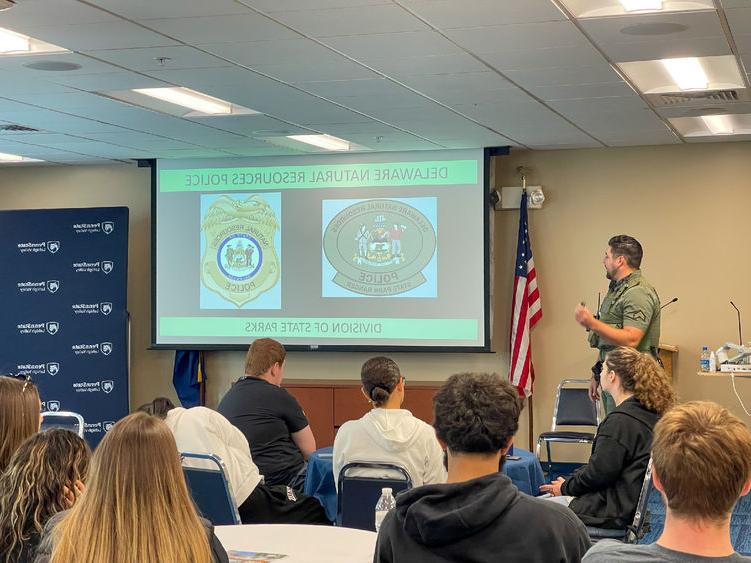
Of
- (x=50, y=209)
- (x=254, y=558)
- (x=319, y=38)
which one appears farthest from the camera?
(x=50, y=209)

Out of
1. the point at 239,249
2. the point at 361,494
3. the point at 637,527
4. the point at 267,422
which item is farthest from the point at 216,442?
the point at 239,249

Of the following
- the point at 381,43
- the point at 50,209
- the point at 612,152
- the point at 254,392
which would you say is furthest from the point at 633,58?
the point at 50,209

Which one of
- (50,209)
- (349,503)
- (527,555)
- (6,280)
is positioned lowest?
(349,503)

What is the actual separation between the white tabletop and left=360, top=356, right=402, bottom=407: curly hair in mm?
1214

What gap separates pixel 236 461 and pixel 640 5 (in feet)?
8.93

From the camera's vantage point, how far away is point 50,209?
948 centimetres

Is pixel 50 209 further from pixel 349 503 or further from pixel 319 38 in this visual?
pixel 349 503

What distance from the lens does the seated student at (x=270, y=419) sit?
5395mm

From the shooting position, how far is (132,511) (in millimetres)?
2082

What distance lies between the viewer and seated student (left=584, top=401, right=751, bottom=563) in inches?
72.2

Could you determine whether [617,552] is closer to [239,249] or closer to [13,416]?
[13,416]

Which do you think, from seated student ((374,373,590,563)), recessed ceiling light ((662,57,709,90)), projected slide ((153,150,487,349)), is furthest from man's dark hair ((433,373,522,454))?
projected slide ((153,150,487,349))

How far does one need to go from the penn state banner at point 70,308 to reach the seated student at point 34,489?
6.83m

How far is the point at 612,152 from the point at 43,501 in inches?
270
